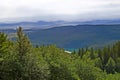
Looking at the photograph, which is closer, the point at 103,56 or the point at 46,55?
the point at 46,55

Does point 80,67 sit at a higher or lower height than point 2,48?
lower

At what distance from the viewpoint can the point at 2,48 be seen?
6288 centimetres

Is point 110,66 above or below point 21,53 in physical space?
below

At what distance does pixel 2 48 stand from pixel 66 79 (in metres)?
15.3

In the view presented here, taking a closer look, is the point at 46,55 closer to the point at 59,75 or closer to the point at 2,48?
the point at 59,75

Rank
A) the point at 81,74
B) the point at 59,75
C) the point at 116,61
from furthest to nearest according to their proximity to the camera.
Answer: the point at 116,61
the point at 81,74
the point at 59,75

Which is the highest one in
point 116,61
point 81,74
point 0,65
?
point 0,65

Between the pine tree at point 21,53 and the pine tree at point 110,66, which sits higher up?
the pine tree at point 21,53

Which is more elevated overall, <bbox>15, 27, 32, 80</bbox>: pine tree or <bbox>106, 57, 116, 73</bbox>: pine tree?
<bbox>15, 27, 32, 80</bbox>: pine tree

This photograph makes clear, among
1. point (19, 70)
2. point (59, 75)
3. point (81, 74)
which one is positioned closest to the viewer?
point (19, 70)

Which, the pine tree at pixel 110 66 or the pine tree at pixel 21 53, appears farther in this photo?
the pine tree at pixel 110 66

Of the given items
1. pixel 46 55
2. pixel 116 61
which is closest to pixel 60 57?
pixel 46 55

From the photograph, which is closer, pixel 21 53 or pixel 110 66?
pixel 21 53

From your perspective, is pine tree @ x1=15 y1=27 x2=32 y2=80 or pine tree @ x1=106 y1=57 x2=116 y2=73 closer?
pine tree @ x1=15 y1=27 x2=32 y2=80
